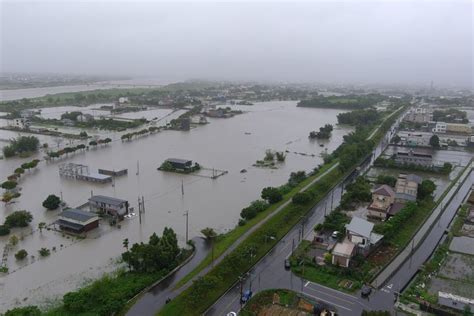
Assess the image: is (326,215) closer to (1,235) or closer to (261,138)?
(1,235)

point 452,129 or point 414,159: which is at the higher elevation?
point 452,129

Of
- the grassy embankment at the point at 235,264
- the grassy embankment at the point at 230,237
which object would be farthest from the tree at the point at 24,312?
the grassy embankment at the point at 230,237

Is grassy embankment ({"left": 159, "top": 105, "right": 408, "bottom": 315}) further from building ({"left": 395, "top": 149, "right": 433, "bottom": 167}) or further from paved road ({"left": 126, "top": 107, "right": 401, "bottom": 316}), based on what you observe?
building ({"left": 395, "top": 149, "right": 433, "bottom": 167})

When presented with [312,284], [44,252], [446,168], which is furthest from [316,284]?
[446,168]

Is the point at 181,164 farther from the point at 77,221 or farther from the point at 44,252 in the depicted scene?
the point at 44,252

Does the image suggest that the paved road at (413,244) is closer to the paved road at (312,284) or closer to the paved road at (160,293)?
the paved road at (312,284)

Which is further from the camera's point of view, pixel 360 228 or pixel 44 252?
pixel 360 228

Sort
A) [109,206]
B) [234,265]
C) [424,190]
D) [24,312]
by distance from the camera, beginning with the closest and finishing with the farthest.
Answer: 1. [24,312]
2. [234,265]
3. [109,206]
4. [424,190]

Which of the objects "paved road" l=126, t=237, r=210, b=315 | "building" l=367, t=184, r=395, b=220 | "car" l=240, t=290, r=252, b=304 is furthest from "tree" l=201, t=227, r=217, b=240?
"building" l=367, t=184, r=395, b=220
